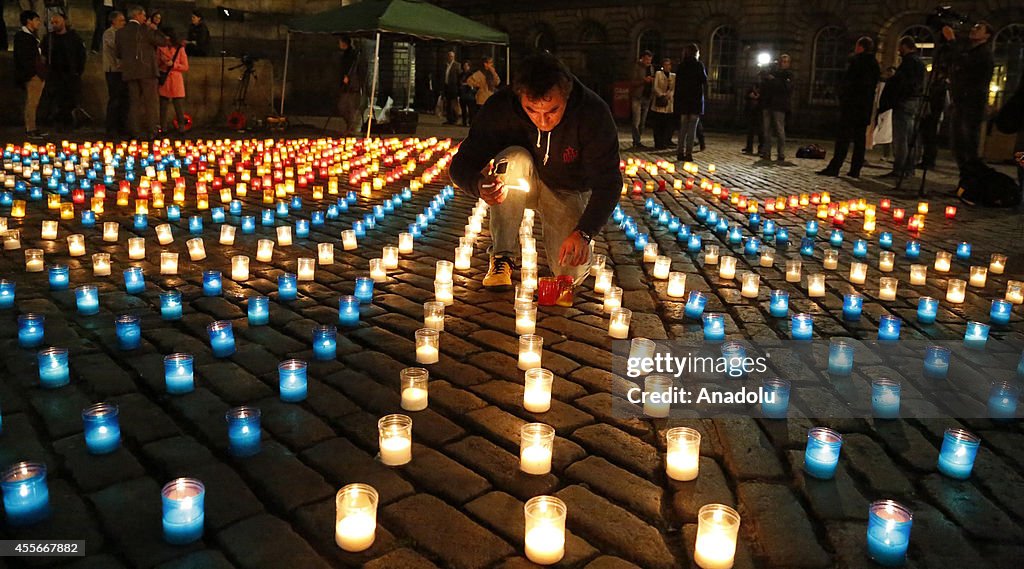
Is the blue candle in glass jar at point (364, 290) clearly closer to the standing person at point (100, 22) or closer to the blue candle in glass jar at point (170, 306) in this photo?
the blue candle in glass jar at point (170, 306)

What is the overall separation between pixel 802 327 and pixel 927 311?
3.67ft

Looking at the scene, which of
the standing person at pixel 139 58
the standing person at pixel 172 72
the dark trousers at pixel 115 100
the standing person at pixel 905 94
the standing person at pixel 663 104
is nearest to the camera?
the standing person at pixel 905 94

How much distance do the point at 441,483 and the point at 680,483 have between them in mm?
947

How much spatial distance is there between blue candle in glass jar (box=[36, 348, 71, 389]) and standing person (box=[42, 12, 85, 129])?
44.2 feet

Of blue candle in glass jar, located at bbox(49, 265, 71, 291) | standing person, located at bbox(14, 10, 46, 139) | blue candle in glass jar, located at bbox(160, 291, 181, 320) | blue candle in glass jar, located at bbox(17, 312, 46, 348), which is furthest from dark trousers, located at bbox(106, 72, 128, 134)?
blue candle in glass jar, located at bbox(17, 312, 46, 348)

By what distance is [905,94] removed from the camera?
11.9m

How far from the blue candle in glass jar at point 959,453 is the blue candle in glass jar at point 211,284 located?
444 centimetres

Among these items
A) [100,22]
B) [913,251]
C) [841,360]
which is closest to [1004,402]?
[841,360]

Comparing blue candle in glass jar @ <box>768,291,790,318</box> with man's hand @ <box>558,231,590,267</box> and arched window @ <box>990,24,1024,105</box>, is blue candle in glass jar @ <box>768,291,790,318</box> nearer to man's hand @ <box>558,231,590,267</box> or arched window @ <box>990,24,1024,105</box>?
man's hand @ <box>558,231,590,267</box>

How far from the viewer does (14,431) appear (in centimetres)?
317

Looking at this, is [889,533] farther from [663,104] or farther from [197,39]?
[197,39]

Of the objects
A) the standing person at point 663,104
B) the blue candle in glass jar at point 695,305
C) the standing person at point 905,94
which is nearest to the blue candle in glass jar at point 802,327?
the blue candle in glass jar at point 695,305

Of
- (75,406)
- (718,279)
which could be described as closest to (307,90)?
(718,279)

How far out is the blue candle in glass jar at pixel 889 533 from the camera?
2.43m
